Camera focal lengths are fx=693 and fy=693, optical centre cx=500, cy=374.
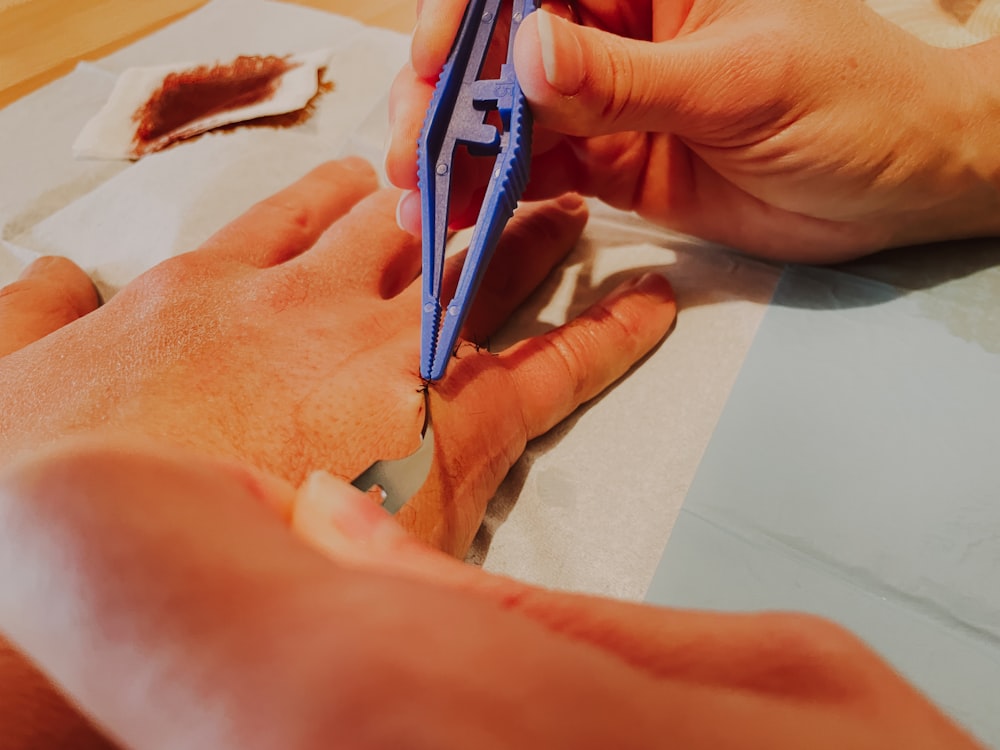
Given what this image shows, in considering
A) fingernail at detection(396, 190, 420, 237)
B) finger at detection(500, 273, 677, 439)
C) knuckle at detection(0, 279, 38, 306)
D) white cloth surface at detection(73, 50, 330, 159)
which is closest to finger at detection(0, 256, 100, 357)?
knuckle at detection(0, 279, 38, 306)

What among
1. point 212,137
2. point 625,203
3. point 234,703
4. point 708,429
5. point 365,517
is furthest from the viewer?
point 212,137

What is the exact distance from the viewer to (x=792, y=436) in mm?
771

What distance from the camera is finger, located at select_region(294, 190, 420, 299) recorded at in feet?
2.86

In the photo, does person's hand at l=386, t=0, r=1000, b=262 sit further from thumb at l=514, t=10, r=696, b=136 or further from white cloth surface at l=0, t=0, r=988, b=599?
white cloth surface at l=0, t=0, r=988, b=599

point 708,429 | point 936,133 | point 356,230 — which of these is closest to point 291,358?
point 356,230

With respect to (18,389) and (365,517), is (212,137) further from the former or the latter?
(365,517)

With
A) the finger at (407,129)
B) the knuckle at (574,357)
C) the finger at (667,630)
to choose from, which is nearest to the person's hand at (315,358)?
the knuckle at (574,357)

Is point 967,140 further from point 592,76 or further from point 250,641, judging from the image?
point 250,641

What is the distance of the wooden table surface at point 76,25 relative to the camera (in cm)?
142

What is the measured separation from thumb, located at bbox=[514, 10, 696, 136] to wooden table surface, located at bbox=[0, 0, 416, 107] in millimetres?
845

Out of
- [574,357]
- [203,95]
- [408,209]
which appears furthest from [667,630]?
[203,95]

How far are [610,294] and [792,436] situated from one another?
0.28 m

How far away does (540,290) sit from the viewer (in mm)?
975

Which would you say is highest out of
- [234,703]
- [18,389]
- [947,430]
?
[234,703]
